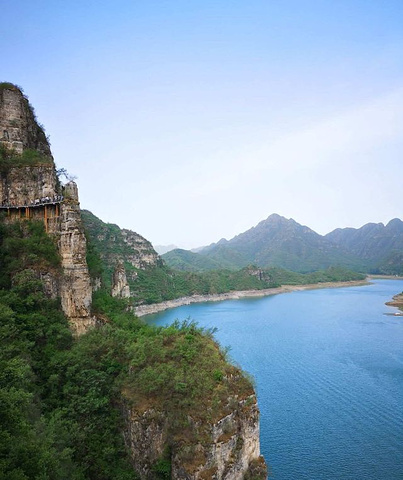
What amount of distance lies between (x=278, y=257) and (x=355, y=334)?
128030 mm

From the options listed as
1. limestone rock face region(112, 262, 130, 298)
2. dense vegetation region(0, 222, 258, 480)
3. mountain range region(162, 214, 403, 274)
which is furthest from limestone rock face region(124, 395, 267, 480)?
mountain range region(162, 214, 403, 274)

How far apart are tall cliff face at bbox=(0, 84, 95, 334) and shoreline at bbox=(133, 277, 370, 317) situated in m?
40.3

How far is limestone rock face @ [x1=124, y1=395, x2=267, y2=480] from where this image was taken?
480 inches

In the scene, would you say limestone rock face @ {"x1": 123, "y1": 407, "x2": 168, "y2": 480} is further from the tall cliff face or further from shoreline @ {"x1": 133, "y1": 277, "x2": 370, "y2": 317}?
shoreline @ {"x1": 133, "y1": 277, "x2": 370, "y2": 317}

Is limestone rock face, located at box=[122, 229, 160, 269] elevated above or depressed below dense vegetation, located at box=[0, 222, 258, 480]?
above

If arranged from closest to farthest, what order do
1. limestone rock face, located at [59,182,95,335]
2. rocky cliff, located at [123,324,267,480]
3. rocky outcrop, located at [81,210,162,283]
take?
rocky cliff, located at [123,324,267,480] < limestone rock face, located at [59,182,95,335] < rocky outcrop, located at [81,210,162,283]

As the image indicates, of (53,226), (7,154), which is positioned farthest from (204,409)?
(7,154)

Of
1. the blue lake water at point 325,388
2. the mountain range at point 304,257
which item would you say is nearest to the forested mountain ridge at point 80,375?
the blue lake water at point 325,388

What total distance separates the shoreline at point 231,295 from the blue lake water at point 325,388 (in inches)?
200

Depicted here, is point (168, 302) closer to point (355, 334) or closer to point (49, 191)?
point (355, 334)

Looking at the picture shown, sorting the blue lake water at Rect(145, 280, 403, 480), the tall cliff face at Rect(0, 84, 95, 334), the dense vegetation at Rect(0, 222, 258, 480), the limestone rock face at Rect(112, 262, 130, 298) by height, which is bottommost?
the blue lake water at Rect(145, 280, 403, 480)

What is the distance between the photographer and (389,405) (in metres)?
24.8

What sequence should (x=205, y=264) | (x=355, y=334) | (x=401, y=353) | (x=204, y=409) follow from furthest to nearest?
(x=205, y=264)
(x=355, y=334)
(x=401, y=353)
(x=204, y=409)

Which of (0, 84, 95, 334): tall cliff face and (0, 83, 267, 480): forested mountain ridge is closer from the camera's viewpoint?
(0, 83, 267, 480): forested mountain ridge
